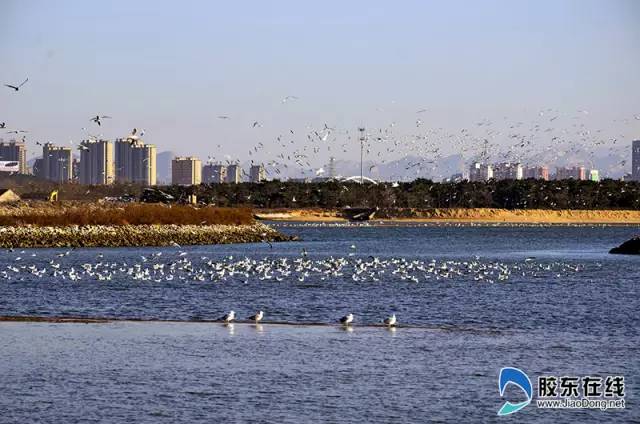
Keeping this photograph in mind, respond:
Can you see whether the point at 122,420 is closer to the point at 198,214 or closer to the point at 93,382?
the point at 93,382

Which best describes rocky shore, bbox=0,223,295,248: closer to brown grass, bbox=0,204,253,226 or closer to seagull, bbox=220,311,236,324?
brown grass, bbox=0,204,253,226

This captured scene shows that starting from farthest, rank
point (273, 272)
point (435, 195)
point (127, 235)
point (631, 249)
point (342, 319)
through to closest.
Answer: point (435, 195), point (127, 235), point (631, 249), point (273, 272), point (342, 319)

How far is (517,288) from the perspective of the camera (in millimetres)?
45375

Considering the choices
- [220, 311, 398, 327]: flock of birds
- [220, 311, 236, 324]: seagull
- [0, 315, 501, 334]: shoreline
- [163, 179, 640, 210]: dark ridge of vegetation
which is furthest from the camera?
[163, 179, 640, 210]: dark ridge of vegetation

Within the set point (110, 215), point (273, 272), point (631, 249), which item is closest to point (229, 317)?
point (273, 272)

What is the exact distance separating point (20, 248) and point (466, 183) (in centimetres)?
13067

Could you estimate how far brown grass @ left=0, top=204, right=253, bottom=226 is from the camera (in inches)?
3248

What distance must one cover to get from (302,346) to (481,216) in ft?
517

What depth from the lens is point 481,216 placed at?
597 ft

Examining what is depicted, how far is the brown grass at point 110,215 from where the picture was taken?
82.5 metres

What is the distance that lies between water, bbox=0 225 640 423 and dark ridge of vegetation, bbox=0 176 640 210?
5228 inches

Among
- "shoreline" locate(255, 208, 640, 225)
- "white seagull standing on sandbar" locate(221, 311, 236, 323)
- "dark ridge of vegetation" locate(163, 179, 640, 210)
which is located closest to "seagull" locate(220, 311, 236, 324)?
"white seagull standing on sandbar" locate(221, 311, 236, 323)

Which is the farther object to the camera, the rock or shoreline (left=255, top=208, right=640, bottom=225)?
shoreline (left=255, top=208, right=640, bottom=225)

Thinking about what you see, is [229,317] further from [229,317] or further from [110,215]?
[110,215]
